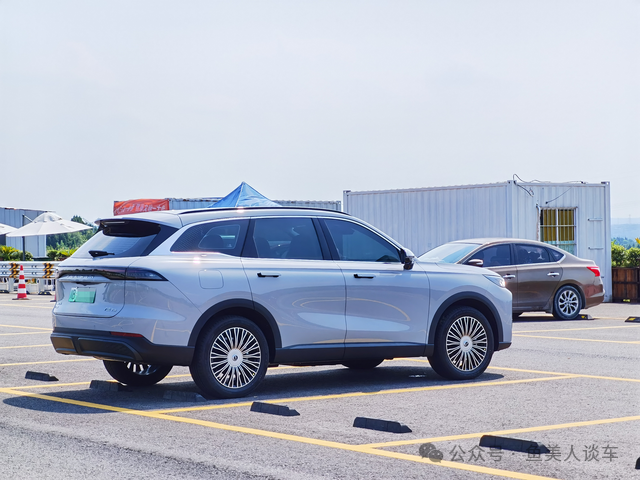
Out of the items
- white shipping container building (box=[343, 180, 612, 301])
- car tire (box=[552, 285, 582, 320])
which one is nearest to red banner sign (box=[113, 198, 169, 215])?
white shipping container building (box=[343, 180, 612, 301])

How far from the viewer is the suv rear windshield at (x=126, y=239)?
8.35 meters

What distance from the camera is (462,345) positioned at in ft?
32.5

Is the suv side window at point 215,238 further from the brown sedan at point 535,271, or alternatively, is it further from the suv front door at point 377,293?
the brown sedan at point 535,271

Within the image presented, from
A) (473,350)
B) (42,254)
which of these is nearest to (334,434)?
(473,350)

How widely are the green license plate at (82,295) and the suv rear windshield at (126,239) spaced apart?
1.11 ft

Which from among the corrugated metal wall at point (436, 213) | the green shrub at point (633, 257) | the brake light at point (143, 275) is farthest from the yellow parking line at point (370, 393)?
the green shrub at point (633, 257)

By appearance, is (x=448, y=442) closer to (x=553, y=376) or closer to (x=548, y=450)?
(x=548, y=450)

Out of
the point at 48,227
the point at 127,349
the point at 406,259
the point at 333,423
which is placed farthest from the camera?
the point at 48,227

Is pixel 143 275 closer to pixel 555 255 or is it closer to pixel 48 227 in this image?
pixel 555 255

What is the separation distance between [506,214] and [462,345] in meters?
13.9

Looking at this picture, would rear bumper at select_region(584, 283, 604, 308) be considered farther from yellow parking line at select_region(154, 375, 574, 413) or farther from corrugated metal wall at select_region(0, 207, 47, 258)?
corrugated metal wall at select_region(0, 207, 47, 258)

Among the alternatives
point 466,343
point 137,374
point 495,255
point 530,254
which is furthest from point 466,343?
point 530,254

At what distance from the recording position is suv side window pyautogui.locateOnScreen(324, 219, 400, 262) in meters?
9.37

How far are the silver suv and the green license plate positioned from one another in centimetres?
1
